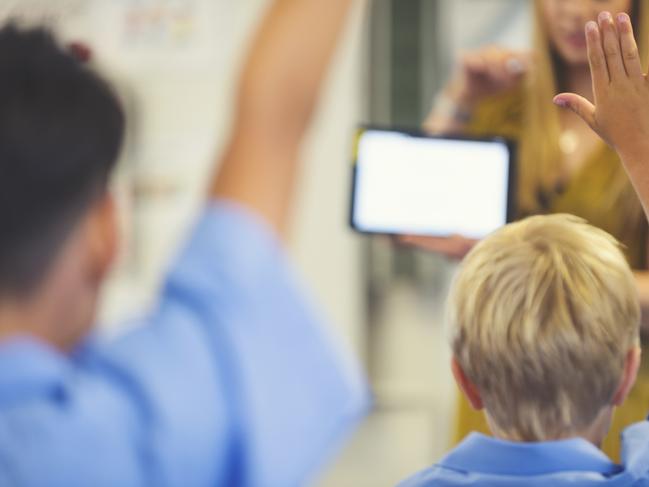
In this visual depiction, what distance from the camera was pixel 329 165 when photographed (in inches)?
89.9

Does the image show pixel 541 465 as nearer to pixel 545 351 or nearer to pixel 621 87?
pixel 545 351

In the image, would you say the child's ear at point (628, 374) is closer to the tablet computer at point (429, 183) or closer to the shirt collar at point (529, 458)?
the shirt collar at point (529, 458)

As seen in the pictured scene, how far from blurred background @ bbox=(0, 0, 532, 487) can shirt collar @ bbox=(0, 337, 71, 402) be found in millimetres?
1863

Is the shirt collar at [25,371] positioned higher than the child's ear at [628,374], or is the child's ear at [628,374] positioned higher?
the shirt collar at [25,371]

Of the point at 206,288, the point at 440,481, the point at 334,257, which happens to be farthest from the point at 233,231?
the point at 334,257

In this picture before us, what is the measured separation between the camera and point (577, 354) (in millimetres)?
589

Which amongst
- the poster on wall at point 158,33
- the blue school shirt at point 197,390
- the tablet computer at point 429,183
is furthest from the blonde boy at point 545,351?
the poster on wall at point 158,33

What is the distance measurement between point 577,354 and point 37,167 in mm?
339

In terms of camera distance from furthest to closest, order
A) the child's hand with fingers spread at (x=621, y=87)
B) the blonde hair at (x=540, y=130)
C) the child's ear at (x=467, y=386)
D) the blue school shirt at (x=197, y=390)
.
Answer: the blonde hair at (x=540, y=130)
the child's ear at (x=467, y=386)
the child's hand with fingers spread at (x=621, y=87)
the blue school shirt at (x=197, y=390)

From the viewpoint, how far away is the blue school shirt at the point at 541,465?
0.57 metres

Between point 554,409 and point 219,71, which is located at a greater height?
point 219,71

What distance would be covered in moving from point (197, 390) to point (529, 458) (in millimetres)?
280

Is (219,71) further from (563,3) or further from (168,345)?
(168,345)

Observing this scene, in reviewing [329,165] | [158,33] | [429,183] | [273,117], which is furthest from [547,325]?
[158,33]
